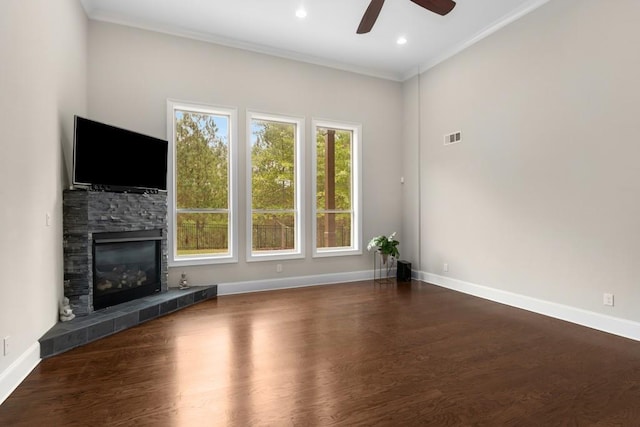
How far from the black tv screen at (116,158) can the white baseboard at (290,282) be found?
5.58ft

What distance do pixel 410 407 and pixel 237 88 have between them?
4.60 m

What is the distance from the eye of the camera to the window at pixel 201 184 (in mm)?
4699

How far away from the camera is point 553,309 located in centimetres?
392

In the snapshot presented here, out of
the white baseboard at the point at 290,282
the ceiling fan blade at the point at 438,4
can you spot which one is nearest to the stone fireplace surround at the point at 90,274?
the white baseboard at the point at 290,282

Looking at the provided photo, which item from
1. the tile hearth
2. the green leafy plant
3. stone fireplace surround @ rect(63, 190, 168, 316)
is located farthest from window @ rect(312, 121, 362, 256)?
stone fireplace surround @ rect(63, 190, 168, 316)

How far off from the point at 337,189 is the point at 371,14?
2.93 m

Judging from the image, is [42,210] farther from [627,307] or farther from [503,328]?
[627,307]

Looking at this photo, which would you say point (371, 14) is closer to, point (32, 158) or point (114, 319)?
point (32, 158)

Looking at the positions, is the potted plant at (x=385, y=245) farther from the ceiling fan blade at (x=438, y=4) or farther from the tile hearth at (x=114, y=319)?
the ceiling fan blade at (x=438, y=4)

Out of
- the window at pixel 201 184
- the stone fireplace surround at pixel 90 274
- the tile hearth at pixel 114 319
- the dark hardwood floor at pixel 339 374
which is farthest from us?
the window at pixel 201 184

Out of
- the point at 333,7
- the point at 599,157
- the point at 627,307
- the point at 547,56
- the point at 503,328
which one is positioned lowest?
the point at 503,328

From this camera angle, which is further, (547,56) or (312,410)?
(547,56)

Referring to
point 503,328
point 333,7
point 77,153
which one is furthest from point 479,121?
point 77,153

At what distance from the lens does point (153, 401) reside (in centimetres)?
213
